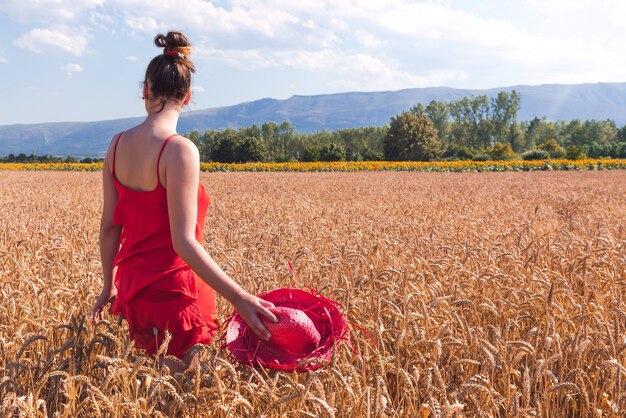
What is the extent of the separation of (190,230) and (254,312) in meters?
0.43

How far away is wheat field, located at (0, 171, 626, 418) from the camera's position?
7.30ft

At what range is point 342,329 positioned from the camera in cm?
258

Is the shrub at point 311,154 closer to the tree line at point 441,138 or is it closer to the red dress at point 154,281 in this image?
the tree line at point 441,138

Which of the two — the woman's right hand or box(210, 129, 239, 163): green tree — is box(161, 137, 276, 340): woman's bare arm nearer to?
the woman's right hand

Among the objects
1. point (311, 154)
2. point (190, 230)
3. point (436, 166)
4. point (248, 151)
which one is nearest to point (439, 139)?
point (311, 154)

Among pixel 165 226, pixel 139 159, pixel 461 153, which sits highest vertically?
pixel 139 159

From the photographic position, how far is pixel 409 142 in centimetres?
7962

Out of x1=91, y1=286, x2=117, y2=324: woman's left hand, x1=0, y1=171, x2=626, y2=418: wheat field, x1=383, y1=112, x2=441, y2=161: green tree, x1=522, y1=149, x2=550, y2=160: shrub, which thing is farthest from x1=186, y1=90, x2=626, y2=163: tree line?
x1=91, y1=286, x2=117, y2=324: woman's left hand

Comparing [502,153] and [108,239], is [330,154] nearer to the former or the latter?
[502,153]

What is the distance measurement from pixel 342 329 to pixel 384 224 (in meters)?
6.19

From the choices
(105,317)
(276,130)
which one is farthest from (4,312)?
(276,130)

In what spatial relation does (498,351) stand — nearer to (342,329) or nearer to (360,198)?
(342,329)

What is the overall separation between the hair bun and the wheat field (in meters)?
1.26

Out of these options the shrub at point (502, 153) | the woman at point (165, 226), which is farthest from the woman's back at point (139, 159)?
the shrub at point (502, 153)
